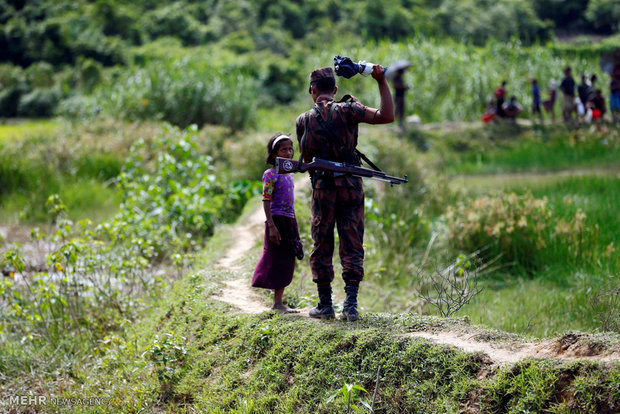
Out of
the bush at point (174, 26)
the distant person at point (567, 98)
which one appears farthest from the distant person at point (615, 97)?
the bush at point (174, 26)

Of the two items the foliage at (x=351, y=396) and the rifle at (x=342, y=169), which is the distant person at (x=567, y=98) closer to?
the rifle at (x=342, y=169)

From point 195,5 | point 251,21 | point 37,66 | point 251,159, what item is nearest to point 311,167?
point 251,159

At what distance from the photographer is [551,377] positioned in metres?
3.42

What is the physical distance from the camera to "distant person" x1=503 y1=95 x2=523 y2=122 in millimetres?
16312

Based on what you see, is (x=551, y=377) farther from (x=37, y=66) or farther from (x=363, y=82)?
(x=37, y=66)

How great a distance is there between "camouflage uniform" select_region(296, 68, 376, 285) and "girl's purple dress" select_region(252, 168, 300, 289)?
1.44 feet

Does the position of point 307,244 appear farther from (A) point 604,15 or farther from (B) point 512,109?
(A) point 604,15

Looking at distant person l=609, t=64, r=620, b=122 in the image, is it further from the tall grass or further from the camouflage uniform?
the camouflage uniform

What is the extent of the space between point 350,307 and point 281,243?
803mm

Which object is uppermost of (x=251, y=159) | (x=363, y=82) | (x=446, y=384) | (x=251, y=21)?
(x=251, y=21)

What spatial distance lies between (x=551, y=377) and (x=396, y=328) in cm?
117

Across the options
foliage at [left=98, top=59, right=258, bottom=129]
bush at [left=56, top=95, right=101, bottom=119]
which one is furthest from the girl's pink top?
bush at [left=56, top=95, right=101, bottom=119]

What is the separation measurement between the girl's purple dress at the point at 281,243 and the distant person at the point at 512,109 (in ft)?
40.9

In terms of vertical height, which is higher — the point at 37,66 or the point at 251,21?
the point at 251,21
